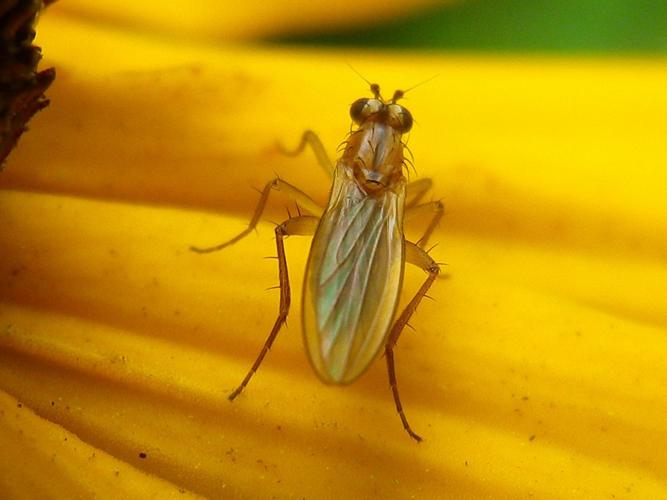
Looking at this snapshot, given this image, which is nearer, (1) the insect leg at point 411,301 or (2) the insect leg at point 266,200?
(1) the insect leg at point 411,301

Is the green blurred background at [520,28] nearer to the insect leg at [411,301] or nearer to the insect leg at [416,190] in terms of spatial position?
the insect leg at [416,190]

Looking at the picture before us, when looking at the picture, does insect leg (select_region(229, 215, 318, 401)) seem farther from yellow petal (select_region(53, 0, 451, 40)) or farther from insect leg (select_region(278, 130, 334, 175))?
yellow petal (select_region(53, 0, 451, 40))

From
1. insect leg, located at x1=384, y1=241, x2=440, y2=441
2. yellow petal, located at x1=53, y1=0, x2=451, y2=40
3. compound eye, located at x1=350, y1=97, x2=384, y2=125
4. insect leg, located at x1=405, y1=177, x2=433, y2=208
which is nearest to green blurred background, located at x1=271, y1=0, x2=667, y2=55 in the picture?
yellow petal, located at x1=53, y1=0, x2=451, y2=40

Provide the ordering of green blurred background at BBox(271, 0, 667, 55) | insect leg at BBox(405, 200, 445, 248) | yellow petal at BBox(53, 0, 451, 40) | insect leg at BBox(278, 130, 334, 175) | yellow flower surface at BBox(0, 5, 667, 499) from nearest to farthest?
yellow flower surface at BBox(0, 5, 667, 499) < insect leg at BBox(405, 200, 445, 248) < insect leg at BBox(278, 130, 334, 175) < yellow petal at BBox(53, 0, 451, 40) < green blurred background at BBox(271, 0, 667, 55)

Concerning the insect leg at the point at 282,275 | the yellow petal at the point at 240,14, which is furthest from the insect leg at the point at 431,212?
the yellow petal at the point at 240,14

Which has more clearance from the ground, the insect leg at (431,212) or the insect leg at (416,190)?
the insect leg at (416,190)

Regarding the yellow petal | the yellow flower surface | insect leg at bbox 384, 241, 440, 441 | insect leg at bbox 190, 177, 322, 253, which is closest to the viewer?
the yellow flower surface
